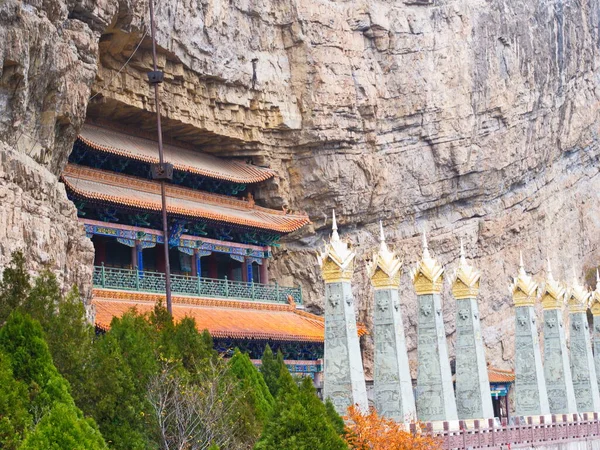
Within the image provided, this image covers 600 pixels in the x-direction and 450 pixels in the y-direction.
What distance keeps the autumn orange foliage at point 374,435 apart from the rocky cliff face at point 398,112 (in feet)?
41.8

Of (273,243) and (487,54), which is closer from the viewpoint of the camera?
(273,243)

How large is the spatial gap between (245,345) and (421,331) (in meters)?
7.40

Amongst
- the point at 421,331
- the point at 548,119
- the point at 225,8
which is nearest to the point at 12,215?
the point at 421,331

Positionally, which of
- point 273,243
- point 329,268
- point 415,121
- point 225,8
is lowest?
point 329,268

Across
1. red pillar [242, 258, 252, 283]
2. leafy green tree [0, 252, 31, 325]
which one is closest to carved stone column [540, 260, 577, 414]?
red pillar [242, 258, 252, 283]

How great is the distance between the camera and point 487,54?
40812 mm

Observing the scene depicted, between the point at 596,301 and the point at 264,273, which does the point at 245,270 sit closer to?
the point at 264,273

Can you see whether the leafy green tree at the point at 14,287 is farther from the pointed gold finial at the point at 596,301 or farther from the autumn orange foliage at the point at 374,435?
the pointed gold finial at the point at 596,301

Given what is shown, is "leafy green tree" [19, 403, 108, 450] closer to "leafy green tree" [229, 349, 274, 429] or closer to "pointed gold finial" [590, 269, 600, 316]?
"leafy green tree" [229, 349, 274, 429]

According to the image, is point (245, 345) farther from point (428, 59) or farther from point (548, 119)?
point (548, 119)

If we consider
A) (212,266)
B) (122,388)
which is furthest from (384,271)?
(212,266)

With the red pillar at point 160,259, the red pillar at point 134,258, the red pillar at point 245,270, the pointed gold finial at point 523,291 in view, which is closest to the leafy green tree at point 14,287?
the red pillar at point 134,258

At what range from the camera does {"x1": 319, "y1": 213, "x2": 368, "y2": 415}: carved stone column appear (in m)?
21.8

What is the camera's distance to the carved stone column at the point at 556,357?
108ft
